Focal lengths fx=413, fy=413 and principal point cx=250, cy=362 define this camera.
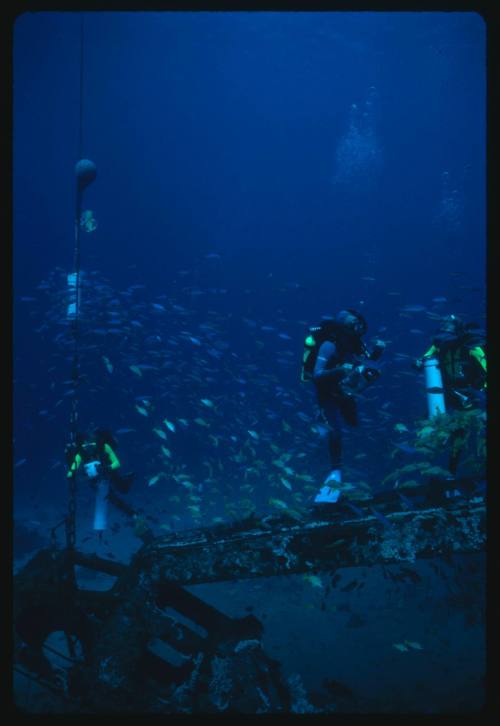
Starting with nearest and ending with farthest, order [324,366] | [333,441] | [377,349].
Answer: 1. [377,349]
2. [324,366]
3. [333,441]

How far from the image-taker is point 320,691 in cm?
475

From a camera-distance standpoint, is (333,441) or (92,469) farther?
(92,469)

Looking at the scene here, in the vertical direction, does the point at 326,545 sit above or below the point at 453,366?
below

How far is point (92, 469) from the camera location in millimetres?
6430

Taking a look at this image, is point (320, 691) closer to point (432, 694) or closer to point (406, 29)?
point (432, 694)

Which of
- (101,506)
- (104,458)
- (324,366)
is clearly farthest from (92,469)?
(324,366)

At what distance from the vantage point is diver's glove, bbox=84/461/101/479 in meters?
6.39

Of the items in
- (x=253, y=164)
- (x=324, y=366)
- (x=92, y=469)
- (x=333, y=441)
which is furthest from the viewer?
(x=253, y=164)

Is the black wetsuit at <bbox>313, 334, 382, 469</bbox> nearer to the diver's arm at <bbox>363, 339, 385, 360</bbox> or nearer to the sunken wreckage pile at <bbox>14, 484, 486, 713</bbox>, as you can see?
the diver's arm at <bbox>363, 339, 385, 360</bbox>

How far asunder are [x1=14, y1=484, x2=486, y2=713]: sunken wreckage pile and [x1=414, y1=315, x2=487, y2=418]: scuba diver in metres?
2.05

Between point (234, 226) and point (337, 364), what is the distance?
88877mm

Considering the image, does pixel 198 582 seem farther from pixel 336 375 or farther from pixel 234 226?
pixel 234 226

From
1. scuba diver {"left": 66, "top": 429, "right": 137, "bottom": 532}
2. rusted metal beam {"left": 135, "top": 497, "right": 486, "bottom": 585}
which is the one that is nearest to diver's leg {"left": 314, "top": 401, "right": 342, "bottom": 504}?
rusted metal beam {"left": 135, "top": 497, "right": 486, "bottom": 585}

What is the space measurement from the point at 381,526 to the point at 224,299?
2446 inches
